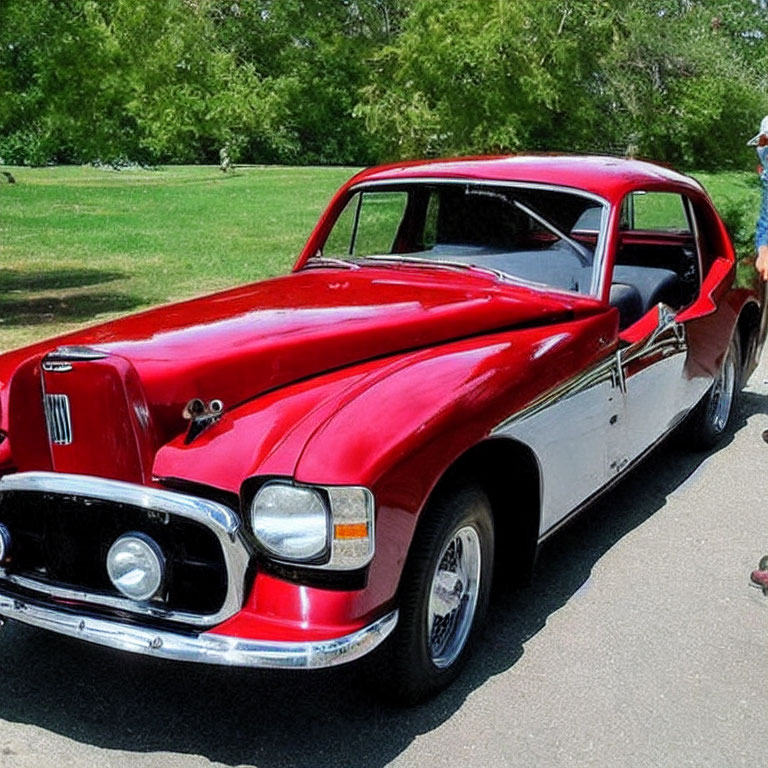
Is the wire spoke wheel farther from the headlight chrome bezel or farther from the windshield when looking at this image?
the headlight chrome bezel

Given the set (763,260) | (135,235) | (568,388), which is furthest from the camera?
(135,235)

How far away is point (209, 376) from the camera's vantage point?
3203mm

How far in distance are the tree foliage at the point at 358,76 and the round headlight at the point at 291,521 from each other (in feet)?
27.2

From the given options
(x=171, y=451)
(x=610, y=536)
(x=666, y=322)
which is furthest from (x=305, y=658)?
(x=666, y=322)

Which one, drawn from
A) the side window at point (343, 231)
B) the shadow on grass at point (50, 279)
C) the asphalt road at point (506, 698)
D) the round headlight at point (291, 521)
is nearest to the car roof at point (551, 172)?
the side window at point (343, 231)

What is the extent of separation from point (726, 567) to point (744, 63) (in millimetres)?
20935

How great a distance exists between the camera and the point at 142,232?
2041cm

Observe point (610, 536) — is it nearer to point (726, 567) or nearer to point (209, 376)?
point (726, 567)

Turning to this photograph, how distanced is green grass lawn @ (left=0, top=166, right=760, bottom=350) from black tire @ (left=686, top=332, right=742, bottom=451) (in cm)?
574

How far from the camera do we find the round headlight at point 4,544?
309cm

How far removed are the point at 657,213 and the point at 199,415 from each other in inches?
138

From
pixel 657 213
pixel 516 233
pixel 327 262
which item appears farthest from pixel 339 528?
pixel 657 213

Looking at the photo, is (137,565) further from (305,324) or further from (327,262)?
(327,262)

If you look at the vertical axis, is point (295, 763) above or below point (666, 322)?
below
